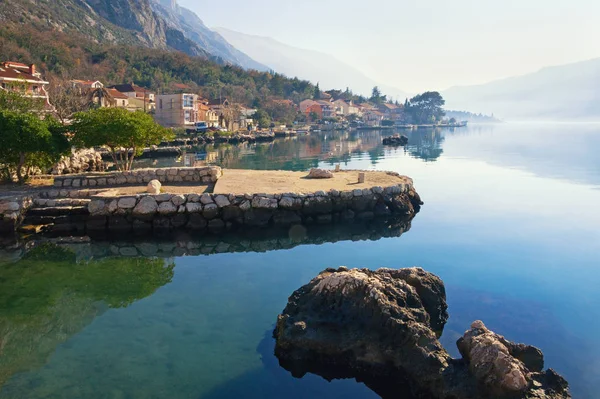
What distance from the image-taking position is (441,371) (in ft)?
27.3

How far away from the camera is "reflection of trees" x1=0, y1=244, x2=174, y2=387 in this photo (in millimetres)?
10469

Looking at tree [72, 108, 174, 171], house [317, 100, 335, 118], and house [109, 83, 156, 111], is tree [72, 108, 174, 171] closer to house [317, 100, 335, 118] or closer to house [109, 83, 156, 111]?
house [109, 83, 156, 111]

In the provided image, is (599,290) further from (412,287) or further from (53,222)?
(53,222)

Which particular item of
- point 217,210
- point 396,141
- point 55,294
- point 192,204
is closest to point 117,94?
point 396,141

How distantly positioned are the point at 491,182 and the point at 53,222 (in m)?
31.2

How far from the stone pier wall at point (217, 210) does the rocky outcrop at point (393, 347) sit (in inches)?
406

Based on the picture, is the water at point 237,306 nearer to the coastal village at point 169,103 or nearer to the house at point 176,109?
the coastal village at point 169,103

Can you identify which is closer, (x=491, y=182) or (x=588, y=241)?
(x=588, y=241)

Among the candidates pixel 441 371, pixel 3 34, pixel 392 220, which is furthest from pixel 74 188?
pixel 3 34

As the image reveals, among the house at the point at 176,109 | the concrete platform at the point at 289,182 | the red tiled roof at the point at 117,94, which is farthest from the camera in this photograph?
the house at the point at 176,109

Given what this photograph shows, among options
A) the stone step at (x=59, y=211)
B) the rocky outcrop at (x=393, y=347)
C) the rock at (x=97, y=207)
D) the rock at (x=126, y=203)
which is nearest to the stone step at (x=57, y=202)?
the stone step at (x=59, y=211)

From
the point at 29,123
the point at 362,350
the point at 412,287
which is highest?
the point at 29,123

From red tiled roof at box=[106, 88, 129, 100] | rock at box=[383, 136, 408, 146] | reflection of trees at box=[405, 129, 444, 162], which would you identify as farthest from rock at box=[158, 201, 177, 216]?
red tiled roof at box=[106, 88, 129, 100]

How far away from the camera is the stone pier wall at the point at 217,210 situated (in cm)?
1997
